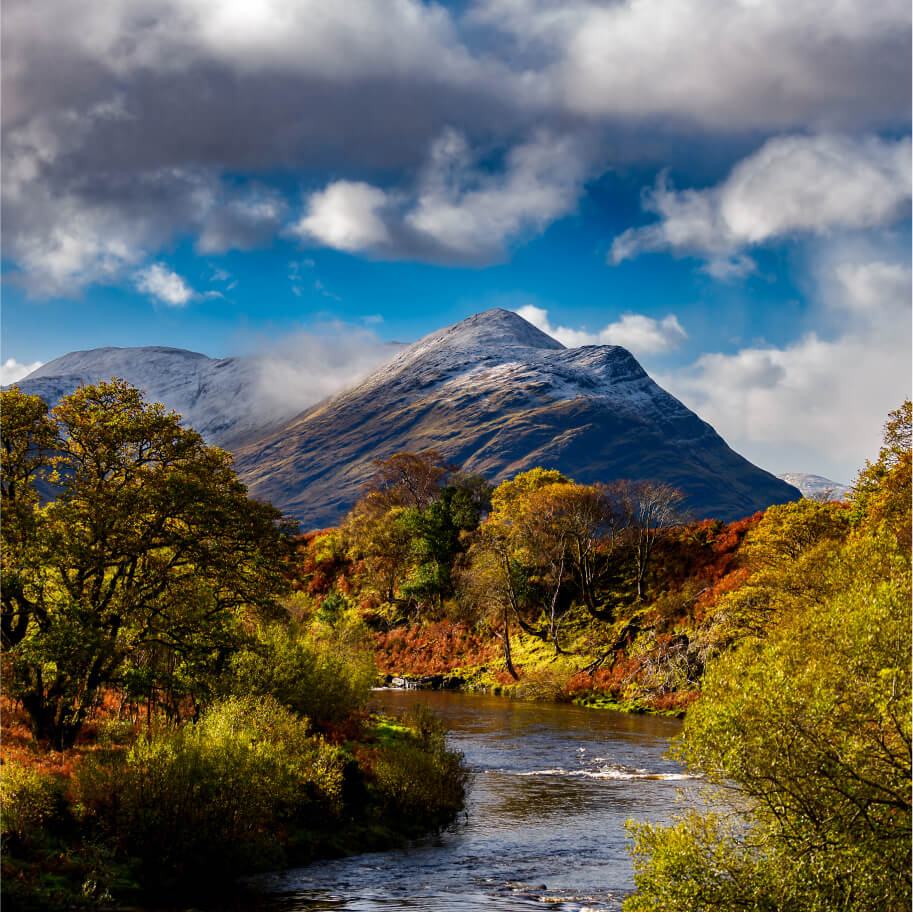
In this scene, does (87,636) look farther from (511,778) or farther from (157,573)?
(511,778)

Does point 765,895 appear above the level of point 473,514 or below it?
below

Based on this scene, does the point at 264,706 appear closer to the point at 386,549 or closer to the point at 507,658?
the point at 507,658

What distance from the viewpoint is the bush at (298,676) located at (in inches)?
1555

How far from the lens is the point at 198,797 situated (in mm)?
26891

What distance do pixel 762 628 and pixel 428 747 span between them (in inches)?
1163

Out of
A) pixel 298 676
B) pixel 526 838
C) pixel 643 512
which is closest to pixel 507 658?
pixel 643 512

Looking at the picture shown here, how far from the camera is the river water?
1043 inches

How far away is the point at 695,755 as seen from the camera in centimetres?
2211

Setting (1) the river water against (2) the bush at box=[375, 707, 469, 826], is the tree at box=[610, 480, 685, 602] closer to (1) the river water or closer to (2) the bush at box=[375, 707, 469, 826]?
(1) the river water

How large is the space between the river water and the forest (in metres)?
2.04

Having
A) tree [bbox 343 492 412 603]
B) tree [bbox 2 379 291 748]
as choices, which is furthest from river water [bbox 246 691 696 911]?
tree [bbox 343 492 412 603]

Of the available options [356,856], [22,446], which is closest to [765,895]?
[356,856]

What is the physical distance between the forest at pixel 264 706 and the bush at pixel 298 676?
15 centimetres

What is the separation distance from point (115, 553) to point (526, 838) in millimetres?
20608
